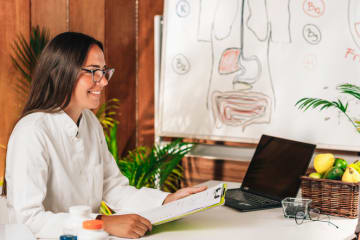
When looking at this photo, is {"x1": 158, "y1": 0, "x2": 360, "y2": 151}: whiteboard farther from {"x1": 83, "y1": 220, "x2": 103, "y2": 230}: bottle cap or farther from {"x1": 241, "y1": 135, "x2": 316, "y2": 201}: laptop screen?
{"x1": 83, "y1": 220, "x2": 103, "y2": 230}: bottle cap

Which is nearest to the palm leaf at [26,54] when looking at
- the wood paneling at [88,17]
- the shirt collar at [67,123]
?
the wood paneling at [88,17]

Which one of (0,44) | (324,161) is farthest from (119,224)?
(0,44)

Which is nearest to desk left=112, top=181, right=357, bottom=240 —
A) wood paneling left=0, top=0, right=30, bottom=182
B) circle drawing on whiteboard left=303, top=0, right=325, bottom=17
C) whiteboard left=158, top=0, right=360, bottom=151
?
whiteboard left=158, top=0, right=360, bottom=151

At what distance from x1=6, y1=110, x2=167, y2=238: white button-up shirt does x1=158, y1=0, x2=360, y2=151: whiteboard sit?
956 millimetres

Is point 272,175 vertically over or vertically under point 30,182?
under

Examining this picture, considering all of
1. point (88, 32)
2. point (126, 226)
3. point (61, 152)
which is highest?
point (88, 32)

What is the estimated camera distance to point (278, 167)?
221cm

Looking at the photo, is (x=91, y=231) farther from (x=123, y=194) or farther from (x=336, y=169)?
(x=336, y=169)

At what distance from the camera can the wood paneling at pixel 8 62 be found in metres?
2.65

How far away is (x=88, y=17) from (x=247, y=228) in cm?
202

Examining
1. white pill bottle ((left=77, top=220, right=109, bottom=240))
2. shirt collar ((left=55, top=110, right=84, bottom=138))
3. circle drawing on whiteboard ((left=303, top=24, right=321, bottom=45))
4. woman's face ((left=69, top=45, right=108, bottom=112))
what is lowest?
white pill bottle ((left=77, top=220, right=109, bottom=240))

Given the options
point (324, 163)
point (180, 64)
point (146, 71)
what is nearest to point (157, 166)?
point (180, 64)

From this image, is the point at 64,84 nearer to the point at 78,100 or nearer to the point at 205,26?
the point at 78,100

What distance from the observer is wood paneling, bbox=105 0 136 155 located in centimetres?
318
